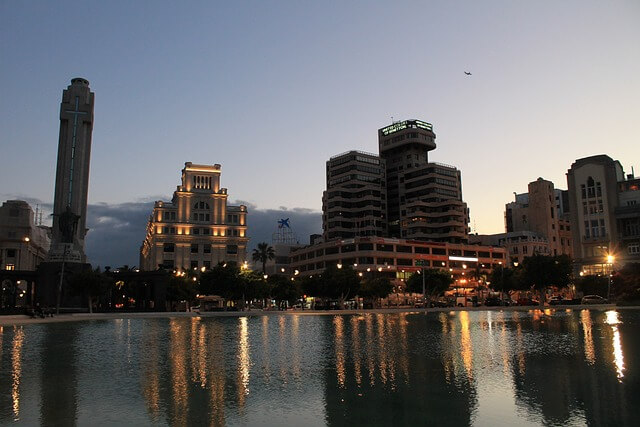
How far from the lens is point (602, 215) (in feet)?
428

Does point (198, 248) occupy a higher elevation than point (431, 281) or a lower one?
higher

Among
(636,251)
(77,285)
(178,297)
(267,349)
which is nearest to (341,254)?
(178,297)

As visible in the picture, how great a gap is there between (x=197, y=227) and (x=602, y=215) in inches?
4510

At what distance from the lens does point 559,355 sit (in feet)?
89.4

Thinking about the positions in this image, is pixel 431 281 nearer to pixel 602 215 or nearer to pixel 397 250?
pixel 397 250

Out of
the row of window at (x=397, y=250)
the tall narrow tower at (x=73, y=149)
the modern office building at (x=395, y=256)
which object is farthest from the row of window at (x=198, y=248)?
the tall narrow tower at (x=73, y=149)

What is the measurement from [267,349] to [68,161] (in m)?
111

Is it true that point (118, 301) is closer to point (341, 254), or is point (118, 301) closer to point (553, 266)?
point (341, 254)

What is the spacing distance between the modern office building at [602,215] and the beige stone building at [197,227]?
323 feet

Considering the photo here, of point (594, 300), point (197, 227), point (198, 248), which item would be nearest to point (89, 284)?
point (198, 248)

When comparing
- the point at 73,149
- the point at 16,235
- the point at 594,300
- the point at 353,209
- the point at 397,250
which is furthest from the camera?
the point at 353,209

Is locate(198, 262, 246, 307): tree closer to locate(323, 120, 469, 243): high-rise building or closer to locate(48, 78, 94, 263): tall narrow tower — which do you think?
locate(48, 78, 94, 263): tall narrow tower

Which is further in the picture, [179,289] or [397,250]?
[397,250]

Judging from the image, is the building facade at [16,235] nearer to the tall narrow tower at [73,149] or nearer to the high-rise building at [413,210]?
the tall narrow tower at [73,149]
